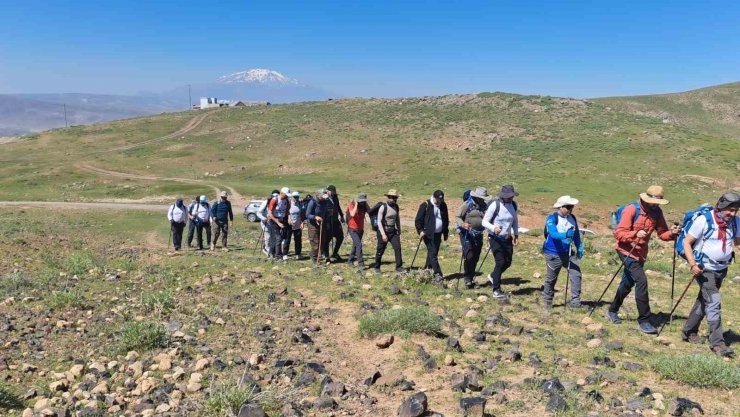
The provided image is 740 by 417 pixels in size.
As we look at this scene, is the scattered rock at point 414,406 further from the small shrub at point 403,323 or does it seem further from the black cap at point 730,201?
the black cap at point 730,201

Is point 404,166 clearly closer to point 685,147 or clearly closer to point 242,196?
point 242,196

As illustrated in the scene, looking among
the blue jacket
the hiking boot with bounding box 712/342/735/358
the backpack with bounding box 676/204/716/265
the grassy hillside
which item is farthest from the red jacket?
the grassy hillside

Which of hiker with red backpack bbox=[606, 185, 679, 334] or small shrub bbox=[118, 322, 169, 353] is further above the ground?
hiker with red backpack bbox=[606, 185, 679, 334]

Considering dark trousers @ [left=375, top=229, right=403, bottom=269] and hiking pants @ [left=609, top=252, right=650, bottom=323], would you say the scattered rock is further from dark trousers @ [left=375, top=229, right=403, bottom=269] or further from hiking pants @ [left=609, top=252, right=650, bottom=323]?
dark trousers @ [left=375, top=229, right=403, bottom=269]

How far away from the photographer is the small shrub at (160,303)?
9266mm

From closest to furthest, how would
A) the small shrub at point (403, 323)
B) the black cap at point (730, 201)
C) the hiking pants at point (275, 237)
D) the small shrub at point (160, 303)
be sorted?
the black cap at point (730, 201), the small shrub at point (403, 323), the small shrub at point (160, 303), the hiking pants at point (275, 237)

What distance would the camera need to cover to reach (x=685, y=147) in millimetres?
46656

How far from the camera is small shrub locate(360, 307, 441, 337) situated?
764 centimetres

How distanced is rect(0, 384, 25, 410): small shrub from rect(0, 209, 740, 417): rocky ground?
2 centimetres

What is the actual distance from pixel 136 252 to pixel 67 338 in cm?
946

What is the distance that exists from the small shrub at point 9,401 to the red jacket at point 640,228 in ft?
28.2

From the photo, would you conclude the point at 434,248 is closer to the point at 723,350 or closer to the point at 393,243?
the point at 393,243

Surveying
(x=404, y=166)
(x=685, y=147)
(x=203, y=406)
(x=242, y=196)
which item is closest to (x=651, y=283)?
(x=203, y=406)

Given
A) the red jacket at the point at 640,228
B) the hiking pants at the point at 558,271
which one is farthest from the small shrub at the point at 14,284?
the red jacket at the point at 640,228
